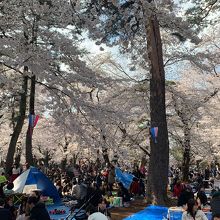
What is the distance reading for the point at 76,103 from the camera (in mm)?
14570

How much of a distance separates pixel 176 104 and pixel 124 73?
13.7ft

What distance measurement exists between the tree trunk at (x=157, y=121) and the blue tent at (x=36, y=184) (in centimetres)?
348

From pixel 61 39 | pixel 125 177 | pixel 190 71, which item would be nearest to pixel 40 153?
pixel 190 71

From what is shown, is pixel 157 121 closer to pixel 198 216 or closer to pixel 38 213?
pixel 198 216

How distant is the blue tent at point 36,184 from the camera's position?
41.3 feet

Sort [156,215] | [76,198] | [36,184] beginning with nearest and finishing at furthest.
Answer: [156,215]
[36,184]
[76,198]

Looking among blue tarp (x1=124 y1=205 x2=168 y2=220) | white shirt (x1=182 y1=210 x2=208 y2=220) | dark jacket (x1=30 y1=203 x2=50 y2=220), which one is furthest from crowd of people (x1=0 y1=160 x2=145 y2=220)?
white shirt (x1=182 y1=210 x2=208 y2=220)

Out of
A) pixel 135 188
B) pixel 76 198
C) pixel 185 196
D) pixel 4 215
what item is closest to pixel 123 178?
pixel 135 188

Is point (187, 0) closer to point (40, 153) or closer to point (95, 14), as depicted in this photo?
point (95, 14)

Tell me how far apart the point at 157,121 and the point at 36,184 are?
474 centimetres

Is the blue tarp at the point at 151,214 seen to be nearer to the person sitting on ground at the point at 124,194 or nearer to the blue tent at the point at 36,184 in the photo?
the blue tent at the point at 36,184

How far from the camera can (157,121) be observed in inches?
534

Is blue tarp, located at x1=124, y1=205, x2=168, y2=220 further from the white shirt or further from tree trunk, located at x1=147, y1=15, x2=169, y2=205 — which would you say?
the white shirt

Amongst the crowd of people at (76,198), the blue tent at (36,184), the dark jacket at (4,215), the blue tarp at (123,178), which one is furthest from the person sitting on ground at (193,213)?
the blue tarp at (123,178)
